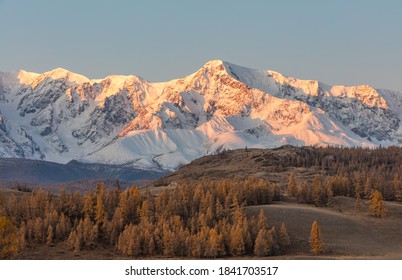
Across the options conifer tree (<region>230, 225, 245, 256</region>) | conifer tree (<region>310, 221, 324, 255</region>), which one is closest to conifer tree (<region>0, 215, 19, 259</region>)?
conifer tree (<region>230, 225, 245, 256</region>)

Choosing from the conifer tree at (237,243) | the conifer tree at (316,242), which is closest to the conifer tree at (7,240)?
the conifer tree at (237,243)

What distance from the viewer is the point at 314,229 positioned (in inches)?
7805

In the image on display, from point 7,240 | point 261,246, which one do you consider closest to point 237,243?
point 261,246

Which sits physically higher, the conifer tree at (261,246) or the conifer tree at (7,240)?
the conifer tree at (7,240)

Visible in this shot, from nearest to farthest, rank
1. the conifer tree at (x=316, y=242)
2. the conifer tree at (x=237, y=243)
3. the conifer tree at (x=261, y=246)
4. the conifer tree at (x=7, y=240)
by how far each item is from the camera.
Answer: the conifer tree at (x=7, y=240)
the conifer tree at (x=261, y=246)
the conifer tree at (x=237, y=243)
the conifer tree at (x=316, y=242)

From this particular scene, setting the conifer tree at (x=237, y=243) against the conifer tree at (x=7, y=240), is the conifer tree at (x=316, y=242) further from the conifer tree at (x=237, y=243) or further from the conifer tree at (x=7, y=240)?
the conifer tree at (x=7, y=240)

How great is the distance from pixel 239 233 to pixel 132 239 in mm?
29748

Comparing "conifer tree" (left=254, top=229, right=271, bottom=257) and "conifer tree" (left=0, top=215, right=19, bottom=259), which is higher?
"conifer tree" (left=0, top=215, right=19, bottom=259)

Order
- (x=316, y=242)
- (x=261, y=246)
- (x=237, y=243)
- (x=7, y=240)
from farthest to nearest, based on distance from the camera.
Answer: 1. (x=316, y=242)
2. (x=237, y=243)
3. (x=261, y=246)
4. (x=7, y=240)

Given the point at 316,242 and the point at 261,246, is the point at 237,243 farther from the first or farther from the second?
the point at 316,242

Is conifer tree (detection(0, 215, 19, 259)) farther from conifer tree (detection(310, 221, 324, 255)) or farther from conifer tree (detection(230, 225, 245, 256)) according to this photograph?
conifer tree (detection(310, 221, 324, 255))
